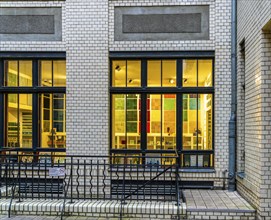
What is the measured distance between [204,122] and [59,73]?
414 centimetres

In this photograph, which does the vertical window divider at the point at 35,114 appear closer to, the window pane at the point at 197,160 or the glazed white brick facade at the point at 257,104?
the window pane at the point at 197,160

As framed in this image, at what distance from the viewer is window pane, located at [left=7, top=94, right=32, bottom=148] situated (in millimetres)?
9766

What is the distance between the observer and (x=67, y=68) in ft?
31.1

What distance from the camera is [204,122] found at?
9.40 m

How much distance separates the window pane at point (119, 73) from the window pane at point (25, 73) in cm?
232

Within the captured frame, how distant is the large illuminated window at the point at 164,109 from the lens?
9375 millimetres

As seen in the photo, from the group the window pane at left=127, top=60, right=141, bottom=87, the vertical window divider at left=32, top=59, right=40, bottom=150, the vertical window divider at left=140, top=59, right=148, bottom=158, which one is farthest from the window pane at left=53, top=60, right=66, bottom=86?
the vertical window divider at left=140, top=59, right=148, bottom=158

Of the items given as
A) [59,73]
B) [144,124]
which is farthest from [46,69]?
[144,124]

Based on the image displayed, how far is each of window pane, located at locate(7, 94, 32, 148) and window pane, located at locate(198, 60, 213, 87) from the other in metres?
4.65

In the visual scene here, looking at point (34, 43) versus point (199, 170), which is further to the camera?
point (34, 43)

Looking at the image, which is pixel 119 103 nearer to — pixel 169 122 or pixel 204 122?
pixel 169 122

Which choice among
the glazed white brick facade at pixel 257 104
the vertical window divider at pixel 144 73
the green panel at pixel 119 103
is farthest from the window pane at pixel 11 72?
Answer: the glazed white brick facade at pixel 257 104

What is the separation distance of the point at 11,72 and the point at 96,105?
102 inches

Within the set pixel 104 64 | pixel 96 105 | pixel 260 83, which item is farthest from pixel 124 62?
pixel 260 83
